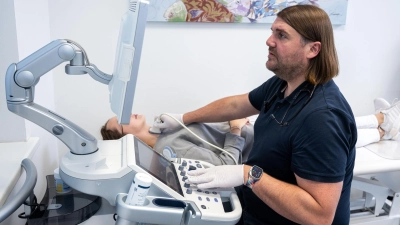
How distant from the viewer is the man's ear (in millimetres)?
1191

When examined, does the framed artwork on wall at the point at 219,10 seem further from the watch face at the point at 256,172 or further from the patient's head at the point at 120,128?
the watch face at the point at 256,172

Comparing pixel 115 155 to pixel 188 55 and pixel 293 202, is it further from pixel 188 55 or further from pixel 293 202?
pixel 188 55

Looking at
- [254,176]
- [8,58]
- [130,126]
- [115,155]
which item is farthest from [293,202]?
[8,58]

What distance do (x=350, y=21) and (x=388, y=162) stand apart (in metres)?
0.97

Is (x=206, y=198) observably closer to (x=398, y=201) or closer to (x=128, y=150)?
(x=128, y=150)

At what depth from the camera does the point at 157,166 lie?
103 cm

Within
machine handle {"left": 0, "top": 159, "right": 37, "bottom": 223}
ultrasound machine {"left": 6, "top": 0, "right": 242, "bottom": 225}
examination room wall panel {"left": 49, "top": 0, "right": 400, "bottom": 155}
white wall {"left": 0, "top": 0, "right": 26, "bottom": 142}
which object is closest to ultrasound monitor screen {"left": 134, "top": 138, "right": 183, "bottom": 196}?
ultrasound machine {"left": 6, "top": 0, "right": 242, "bottom": 225}

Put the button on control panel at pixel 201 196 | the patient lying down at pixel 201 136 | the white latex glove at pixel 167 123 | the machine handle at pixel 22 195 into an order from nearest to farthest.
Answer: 1. the machine handle at pixel 22 195
2. the button on control panel at pixel 201 196
3. the patient lying down at pixel 201 136
4. the white latex glove at pixel 167 123

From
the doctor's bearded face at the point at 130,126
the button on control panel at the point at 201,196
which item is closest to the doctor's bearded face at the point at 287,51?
the button on control panel at the point at 201,196

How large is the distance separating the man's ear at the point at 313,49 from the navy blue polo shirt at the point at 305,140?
10cm

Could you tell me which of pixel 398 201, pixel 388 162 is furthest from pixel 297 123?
pixel 398 201

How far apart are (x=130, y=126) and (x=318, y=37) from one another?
40.3 inches

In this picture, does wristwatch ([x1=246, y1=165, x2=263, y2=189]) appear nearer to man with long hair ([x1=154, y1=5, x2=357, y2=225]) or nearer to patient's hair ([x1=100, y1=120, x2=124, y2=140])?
man with long hair ([x1=154, y1=5, x2=357, y2=225])

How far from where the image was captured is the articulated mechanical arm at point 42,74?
885 mm
